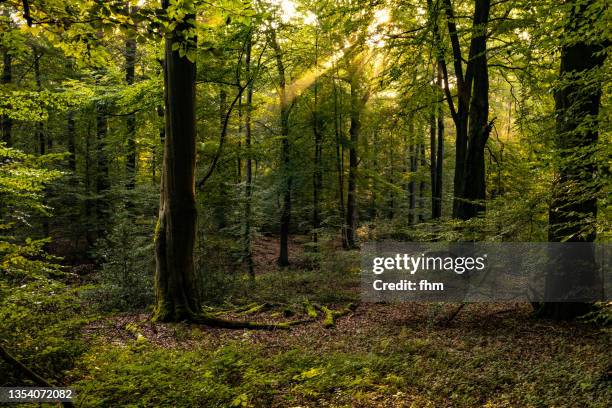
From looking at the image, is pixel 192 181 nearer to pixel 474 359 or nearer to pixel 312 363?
pixel 312 363

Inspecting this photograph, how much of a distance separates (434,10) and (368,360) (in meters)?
8.46

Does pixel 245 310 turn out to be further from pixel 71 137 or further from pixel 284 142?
pixel 71 137

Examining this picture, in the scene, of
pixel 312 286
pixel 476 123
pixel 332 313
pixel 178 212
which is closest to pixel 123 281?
pixel 178 212

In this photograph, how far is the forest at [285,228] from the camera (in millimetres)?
4625

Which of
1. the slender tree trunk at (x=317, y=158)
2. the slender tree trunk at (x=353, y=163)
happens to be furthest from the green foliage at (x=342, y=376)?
the slender tree trunk at (x=317, y=158)

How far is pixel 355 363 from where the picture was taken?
6094 mm

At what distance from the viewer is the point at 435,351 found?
7082mm

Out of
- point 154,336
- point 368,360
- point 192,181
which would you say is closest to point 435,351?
point 368,360

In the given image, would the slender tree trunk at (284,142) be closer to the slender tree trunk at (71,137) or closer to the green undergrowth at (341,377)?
the slender tree trunk at (71,137)

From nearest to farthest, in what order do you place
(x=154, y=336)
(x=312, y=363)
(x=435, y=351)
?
1. (x=312, y=363)
2. (x=435, y=351)
3. (x=154, y=336)

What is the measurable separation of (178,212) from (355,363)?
16.4 ft

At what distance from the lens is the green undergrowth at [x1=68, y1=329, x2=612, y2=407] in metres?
4.57

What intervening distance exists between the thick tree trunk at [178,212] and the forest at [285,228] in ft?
0.12

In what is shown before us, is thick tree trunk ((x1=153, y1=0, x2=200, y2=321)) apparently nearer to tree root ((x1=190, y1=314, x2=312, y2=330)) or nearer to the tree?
tree root ((x1=190, y1=314, x2=312, y2=330))
